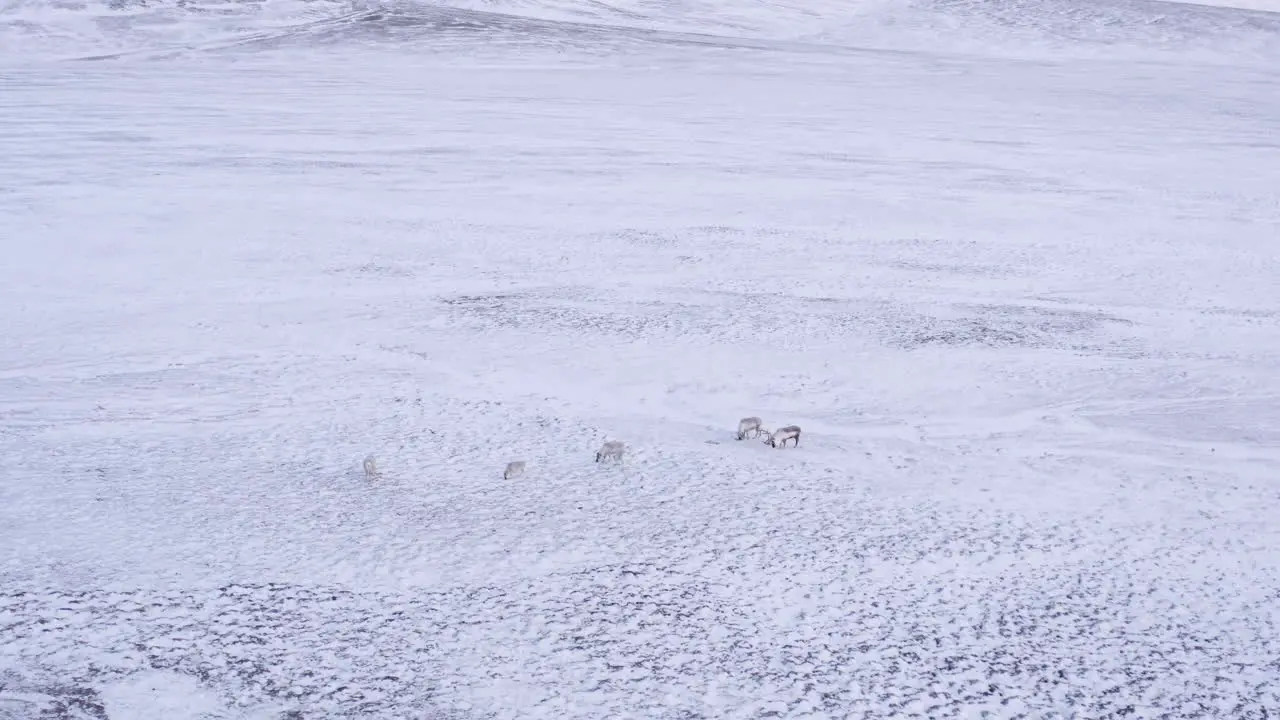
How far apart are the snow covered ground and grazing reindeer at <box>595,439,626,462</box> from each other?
52mm

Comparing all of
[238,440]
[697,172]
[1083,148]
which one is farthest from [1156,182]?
[238,440]

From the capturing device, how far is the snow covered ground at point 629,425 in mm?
2926

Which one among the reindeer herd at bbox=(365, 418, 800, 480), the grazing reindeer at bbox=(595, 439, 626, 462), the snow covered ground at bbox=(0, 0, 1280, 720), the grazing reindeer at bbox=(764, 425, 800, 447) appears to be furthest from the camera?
the grazing reindeer at bbox=(764, 425, 800, 447)

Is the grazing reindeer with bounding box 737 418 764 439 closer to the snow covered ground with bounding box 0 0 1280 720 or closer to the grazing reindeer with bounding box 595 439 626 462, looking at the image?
the snow covered ground with bounding box 0 0 1280 720

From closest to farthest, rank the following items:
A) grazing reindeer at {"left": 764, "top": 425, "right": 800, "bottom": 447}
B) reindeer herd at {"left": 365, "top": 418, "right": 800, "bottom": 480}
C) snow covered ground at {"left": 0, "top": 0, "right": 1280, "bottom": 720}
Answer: snow covered ground at {"left": 0, "top": 0, "right": 1280, "bottom": 720} < reindeer herd at {"left": 365, "top": 418, "right": 800, "bottom": 480} < grazing reindeer at {"left": 764, "top": 425, "right": 800, "bottom": 447}

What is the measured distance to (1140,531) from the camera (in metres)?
3.64

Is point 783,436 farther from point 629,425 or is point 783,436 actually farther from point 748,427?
point 629,425

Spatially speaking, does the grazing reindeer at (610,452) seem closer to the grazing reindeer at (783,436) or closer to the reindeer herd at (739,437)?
the reindeer herd at (739,437)

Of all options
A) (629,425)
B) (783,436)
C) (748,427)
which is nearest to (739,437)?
(748,427)

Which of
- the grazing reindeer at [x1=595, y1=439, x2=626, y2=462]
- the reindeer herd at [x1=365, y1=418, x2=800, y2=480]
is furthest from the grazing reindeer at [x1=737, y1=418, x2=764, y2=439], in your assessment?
the grazing reindeer at [x1=595, y1=439, x2=626, y2=462]

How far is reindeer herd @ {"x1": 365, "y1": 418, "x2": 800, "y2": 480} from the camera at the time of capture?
386 centimetres

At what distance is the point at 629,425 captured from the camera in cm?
432

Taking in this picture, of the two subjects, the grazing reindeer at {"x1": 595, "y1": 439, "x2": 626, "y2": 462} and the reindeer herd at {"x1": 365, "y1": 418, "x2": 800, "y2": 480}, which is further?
the grazing reindeer at {"x1": 595, "y1": 439, "x2": 626, "y2": 462}

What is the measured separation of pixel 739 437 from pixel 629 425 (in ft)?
1.34
